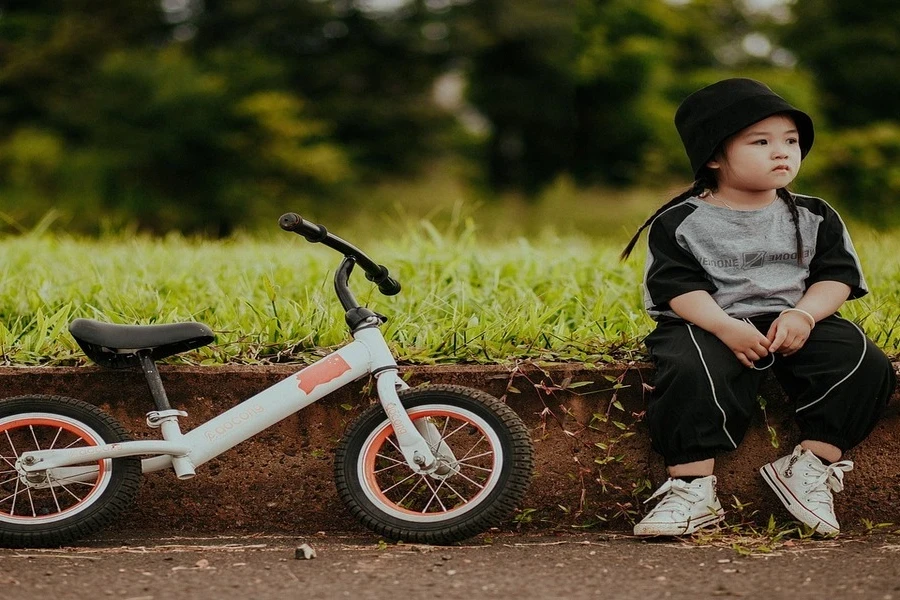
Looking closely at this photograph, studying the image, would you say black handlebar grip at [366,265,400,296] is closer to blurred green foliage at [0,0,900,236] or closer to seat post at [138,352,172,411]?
seat post at [138,352,172,411]

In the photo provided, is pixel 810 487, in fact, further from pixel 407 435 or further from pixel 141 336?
pixel 141 336

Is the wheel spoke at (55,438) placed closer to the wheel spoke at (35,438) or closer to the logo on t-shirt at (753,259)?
the wheel spoke at (35,438)

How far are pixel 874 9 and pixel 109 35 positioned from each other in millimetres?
15381

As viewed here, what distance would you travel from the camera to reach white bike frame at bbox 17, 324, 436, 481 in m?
2.59

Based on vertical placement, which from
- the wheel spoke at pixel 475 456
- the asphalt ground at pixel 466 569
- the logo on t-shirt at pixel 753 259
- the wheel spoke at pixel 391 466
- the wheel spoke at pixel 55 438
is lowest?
the asphalt ground at pixel 466 569

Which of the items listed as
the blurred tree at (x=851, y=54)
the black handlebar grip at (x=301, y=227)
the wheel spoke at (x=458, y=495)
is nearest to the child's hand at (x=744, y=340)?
the wheel spoke at (x=458, y=495)

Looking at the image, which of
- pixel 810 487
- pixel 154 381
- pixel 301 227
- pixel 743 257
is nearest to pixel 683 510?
pixel 810 487

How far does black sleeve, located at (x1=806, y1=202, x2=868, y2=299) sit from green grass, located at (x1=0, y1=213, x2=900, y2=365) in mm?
456

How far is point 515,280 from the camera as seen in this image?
405 centimetres

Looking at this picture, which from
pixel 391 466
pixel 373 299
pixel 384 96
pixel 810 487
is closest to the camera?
pixel 810 487

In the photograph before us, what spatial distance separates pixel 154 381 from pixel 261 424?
0.32 m

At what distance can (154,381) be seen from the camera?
2.67 meters

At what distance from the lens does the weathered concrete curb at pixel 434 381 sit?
2.88 metres

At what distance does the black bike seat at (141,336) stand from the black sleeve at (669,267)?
1249mm
